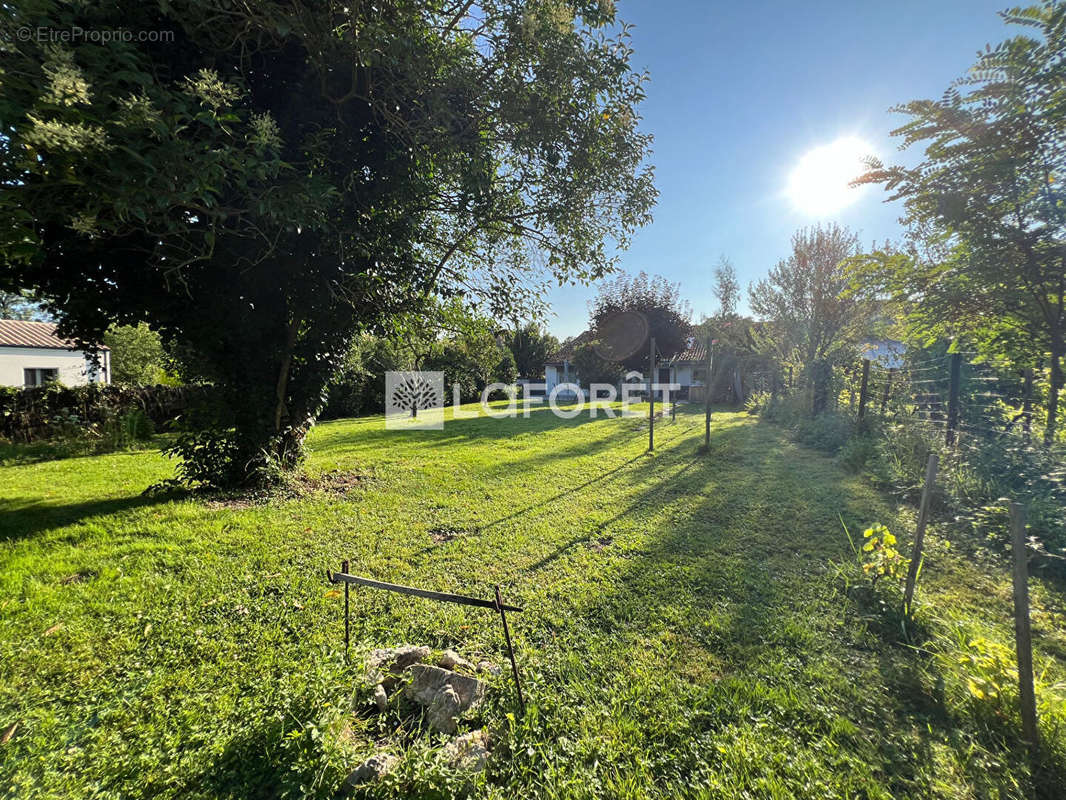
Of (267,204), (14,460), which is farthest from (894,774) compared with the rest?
(14,460)

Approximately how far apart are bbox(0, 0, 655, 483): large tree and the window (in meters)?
21.9

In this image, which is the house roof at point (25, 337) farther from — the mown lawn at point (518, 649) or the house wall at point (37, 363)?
the mown lawn at point (518, 649)

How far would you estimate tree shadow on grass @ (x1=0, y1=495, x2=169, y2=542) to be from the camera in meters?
4.04

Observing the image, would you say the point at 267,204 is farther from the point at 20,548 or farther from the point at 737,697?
the point at 737,697

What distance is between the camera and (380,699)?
6.25 feet

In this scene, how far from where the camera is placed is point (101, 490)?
18.2 feet

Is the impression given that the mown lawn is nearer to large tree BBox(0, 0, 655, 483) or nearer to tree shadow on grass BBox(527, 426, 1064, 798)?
tree shadow on grass BBox(527, 426, 1064, 798)

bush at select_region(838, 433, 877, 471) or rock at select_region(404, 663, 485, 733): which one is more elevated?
bush at select_region(838, 433, 877, 471)

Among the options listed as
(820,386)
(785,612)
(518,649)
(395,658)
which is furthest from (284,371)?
(820,386)

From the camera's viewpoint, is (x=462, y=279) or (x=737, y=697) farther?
(x=462, y=279)

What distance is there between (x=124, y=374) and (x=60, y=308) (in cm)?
1549

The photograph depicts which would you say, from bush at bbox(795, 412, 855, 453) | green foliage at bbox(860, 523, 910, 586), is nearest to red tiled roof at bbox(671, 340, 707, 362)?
bush at bbox(795, 412, 855, 453)

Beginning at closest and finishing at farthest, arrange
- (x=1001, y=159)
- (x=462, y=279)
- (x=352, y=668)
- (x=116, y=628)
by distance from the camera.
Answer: (x=352, y=668), (x=116, y=628), (x=1001, y=159), (x=462, y=279)

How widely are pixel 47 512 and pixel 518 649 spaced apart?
6.05m
